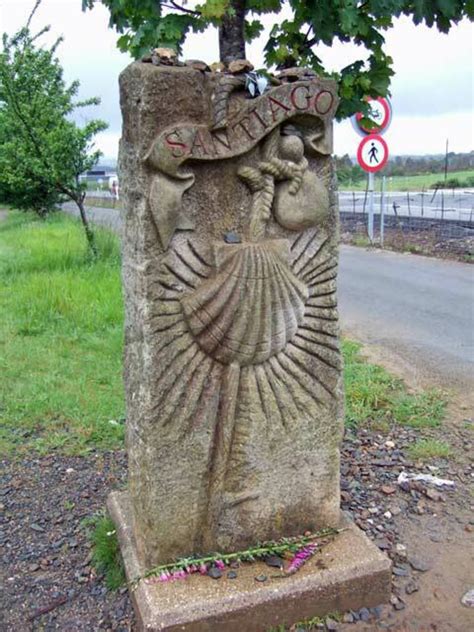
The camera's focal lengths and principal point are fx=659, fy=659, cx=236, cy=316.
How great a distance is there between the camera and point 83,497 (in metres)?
3.21

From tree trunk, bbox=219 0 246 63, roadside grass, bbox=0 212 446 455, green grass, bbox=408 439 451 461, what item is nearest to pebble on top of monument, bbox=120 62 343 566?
tree trunk, bbox=219 0 246 63

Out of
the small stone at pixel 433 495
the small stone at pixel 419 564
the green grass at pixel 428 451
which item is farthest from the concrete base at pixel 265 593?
the green grass at pixel 428 451

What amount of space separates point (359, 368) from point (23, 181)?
6.07 meters

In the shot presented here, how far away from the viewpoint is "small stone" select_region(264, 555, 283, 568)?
93.0 inches

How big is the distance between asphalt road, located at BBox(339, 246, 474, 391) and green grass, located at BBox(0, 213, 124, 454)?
7.40 ft

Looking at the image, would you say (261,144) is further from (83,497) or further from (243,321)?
(83,497)

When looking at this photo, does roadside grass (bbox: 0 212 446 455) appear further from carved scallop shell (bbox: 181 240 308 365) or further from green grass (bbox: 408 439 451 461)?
carved scallop shell (bbox: 181 240 308 365)

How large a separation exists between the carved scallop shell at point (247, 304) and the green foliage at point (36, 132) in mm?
7347

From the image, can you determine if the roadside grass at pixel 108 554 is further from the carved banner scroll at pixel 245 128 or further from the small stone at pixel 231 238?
the carved banner scroll at pixel 245 128

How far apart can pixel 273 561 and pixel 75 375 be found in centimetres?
274

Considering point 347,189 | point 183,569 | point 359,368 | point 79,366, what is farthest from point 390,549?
point 347,189

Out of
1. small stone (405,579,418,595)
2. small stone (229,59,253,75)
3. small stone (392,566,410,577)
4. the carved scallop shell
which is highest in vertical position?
small stone (229,59,253,75)

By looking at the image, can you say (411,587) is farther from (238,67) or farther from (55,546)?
(238,67)

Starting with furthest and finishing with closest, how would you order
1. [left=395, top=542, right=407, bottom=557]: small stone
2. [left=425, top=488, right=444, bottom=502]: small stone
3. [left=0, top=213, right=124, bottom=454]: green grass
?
[left=0, top=213, right=124, bottom=454]: green grass → [left=425, top=488, right=444, bottom=502]: small stone → [left=395, top=542, right=407, bottom=557]: small stone
